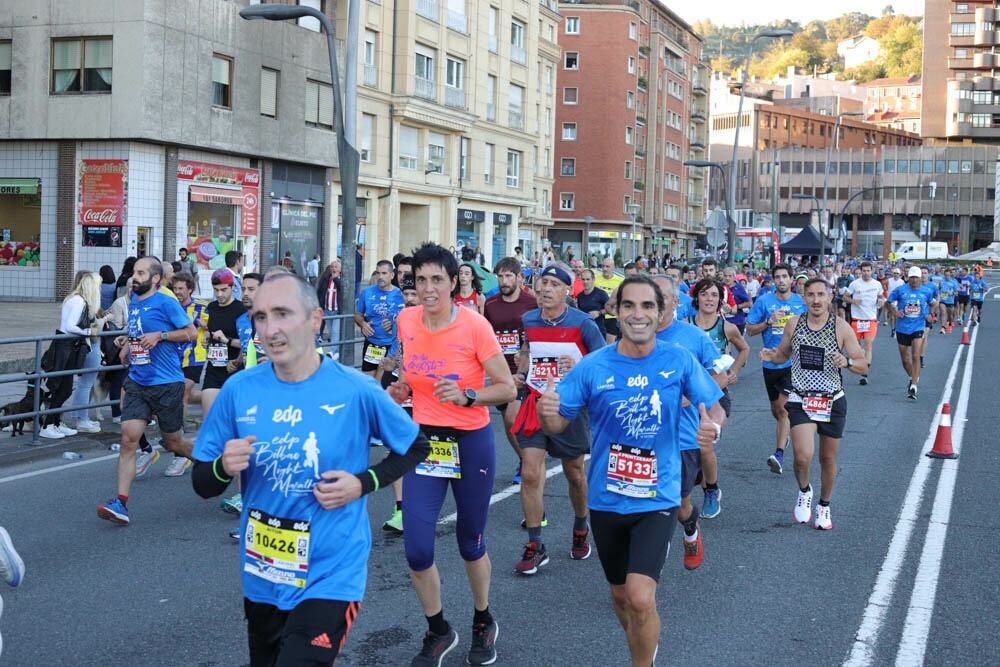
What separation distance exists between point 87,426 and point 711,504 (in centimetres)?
694

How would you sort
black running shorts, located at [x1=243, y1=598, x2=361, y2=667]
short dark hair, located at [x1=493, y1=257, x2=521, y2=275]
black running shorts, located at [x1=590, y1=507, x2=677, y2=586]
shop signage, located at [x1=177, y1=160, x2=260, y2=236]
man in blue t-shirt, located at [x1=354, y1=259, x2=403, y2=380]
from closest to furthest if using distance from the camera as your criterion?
black running shorts, located at [x1=243, y1=598, x2=361, y2=667], black running shorts, located at [x1=590, y1=507, x2=677, y2=586], short dark hair, located at [x1=493, y1=257, x2=521, y2=275], man in blue t-shirt, located at [x1=354, y1=259, x2=403, y2=380], shop signage, located at [x1=177, y1=160, x2=260, y2=236]

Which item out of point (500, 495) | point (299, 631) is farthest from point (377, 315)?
point (299, 631)

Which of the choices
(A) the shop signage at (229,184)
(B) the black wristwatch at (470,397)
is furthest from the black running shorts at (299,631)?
(A) the shop signage at (229,184)

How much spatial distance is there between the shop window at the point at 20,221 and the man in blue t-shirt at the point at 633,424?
2737cm

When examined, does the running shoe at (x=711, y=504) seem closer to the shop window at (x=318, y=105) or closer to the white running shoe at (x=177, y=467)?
the white running shoe at (x=177, y=467)

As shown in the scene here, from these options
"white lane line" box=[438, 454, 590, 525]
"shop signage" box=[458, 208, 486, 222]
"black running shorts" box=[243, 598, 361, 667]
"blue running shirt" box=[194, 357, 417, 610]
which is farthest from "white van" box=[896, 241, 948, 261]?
"black running shorts" box=[243, 598, 361, 667]

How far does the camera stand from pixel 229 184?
104 ft

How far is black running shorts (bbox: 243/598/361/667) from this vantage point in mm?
3428

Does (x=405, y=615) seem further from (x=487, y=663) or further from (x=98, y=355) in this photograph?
(x=98, y=355)

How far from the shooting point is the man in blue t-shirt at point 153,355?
Result: 831 centimetres

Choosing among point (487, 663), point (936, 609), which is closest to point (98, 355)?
point (487, 663)

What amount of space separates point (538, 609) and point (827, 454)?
309cm

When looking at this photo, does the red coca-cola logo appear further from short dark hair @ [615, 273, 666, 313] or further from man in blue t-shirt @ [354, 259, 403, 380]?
short dark hair @ [615, 273, 666, 313]

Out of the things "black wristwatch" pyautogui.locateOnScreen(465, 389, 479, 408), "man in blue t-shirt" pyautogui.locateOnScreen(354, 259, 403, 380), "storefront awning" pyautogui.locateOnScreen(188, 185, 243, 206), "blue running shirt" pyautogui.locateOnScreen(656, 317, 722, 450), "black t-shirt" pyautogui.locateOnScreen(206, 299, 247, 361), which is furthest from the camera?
"storefront awning" pyautogui.locateOnScreen(188, 185, 243, 206)
